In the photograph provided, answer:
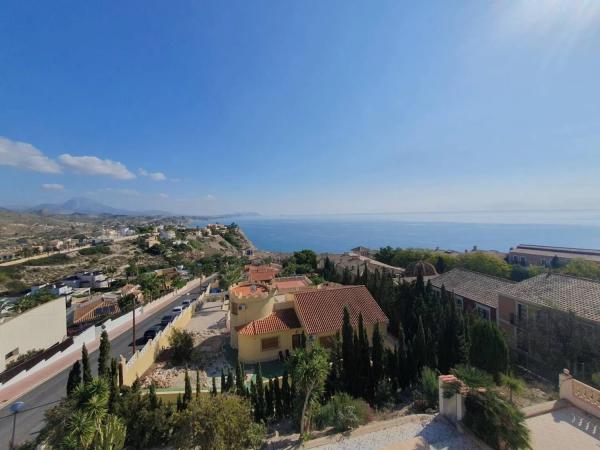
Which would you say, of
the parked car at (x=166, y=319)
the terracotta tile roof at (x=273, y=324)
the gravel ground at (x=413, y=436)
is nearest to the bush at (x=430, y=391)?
the gravel ground at (x=413, y=436)

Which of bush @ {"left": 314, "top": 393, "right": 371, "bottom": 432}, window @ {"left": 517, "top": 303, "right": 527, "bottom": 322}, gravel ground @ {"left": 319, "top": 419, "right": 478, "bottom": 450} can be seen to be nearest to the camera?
gravel ground @ {"left": 319, "top": 419, "right": 478, "bottom": 450}

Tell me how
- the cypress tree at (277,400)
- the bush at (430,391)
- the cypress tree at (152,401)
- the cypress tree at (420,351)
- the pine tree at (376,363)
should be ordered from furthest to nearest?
the cypress tree at (420,351)
the pine tree at (376,363)
the cypress tree at (277,400)
the bush at (430,391)
the cypress tree at (152,401)

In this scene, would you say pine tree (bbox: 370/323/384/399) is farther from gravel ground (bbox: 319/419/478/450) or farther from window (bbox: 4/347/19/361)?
window (bbox: 4/347/19/361)

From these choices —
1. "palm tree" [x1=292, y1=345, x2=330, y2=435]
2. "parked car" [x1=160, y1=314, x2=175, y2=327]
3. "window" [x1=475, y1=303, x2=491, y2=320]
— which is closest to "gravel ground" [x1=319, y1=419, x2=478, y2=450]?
"palm tree" [x1=292, y1=345, x2=330, y2=435]

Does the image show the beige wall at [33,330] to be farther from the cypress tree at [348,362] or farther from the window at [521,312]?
the window at [521,312]

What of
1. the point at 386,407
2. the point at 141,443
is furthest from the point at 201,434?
the point at 386,407

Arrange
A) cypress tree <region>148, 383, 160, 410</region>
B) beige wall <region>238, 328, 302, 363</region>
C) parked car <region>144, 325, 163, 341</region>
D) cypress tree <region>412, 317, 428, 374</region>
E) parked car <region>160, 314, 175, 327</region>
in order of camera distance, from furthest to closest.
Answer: parked car <region>160, 314, 175, 327</region> < parked car <region>144, 325, 163, 341</region> < beige wall <region>238, 328, 302, 363</region> < cypress tree <region>412, 317, 428, 374</region> < cypress tree <region>148, 383, 160, 410</region>

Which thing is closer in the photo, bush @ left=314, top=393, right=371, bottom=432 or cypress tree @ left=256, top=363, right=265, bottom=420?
bush @ left=314, top=393, right=371, bottom=432
